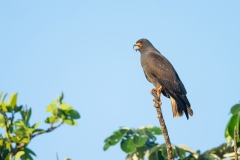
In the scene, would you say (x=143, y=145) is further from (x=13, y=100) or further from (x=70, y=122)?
(x=13, y=100)

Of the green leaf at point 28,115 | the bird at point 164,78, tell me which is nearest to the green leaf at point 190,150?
the bird at point 164,78

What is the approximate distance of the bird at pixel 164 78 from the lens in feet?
28.5

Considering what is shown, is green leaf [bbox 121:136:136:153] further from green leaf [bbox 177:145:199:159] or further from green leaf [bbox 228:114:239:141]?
green leaf [bbox 228:114:239:141]

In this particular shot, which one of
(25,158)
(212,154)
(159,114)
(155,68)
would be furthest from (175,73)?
(25,158)

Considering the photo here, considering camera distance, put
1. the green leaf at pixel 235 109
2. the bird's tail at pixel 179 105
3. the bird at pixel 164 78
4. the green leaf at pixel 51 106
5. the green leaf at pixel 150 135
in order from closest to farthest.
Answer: the green leaf at pixel 51 106, the green leaf at pixel 235 109, the green leaf at pixel 150 135, the bird's tail at pixel 179 105, the bird at pixel 164 78

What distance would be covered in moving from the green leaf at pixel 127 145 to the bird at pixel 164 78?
84.5 inches

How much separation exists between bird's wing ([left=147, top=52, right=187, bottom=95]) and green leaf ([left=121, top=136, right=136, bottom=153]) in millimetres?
2960

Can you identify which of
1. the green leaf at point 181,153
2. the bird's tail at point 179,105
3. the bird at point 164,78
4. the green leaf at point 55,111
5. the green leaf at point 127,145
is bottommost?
the green leaf at point 181,153

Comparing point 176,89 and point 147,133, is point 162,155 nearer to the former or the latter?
point 147,133

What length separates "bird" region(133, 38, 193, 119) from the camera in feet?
28.5

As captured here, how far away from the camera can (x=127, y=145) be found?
6.13 m

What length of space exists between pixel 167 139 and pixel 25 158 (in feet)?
4.02

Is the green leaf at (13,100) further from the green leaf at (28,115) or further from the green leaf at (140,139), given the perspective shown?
the green leaf at (140,139)

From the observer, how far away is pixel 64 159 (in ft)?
13.1
